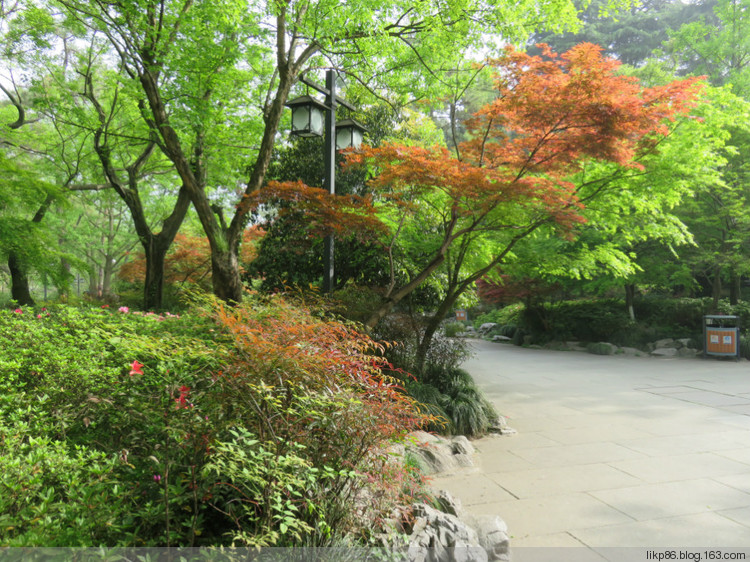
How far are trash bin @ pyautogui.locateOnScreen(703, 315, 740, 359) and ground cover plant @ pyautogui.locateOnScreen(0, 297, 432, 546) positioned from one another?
9788 mm

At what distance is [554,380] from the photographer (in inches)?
318

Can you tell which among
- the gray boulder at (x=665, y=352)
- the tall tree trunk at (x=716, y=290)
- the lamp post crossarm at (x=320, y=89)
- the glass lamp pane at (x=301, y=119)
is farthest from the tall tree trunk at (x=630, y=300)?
the glass lamp pane at (x=301, y=119)

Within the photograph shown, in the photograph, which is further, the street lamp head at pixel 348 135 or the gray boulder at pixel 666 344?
the gray boulder at pixel 666 344

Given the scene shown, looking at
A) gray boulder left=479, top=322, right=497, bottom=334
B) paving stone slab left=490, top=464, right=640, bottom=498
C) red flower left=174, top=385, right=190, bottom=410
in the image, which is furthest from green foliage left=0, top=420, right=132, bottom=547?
gray boulder left=479, top=322, right=497, bottom=334

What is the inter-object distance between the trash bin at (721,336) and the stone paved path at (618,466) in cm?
232

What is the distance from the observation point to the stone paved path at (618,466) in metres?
2.90

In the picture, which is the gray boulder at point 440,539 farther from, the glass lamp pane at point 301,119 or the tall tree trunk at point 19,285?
the tall tree trunk at point 19,285

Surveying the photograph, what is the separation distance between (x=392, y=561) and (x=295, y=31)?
697 centimetres

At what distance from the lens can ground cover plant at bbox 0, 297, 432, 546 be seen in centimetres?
183

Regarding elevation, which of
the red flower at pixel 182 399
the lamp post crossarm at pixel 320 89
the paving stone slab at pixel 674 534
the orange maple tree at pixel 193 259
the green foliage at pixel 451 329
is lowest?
the paving stone slab at pixel 674 534

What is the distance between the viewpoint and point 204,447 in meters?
2.15

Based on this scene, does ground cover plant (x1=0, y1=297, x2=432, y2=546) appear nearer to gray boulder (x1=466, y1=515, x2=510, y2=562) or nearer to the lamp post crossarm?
gray boulder (x1=466, y1=515, x2=510, y2=562)

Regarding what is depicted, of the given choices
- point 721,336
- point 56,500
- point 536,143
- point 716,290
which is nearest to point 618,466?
point 536,143

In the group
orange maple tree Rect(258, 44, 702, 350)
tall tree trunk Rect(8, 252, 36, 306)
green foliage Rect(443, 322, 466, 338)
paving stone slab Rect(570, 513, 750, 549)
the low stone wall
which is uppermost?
orange maple tree Rect(258, 44, 702, 350)
